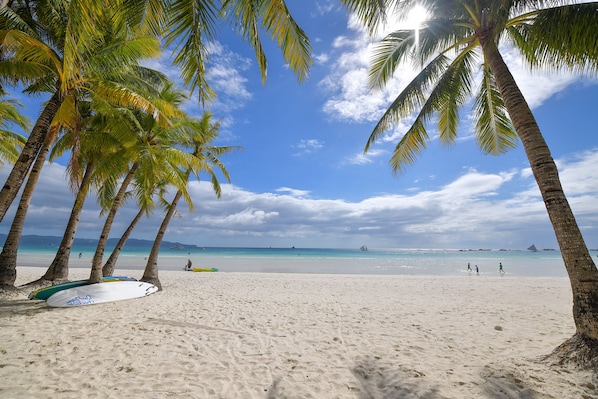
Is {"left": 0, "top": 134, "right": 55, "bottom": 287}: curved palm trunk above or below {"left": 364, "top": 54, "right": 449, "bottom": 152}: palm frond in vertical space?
below

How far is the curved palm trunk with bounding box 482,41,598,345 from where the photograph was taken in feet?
12.1

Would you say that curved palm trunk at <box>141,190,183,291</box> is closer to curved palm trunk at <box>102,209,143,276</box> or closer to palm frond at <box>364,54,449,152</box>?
curved palm trunk at <box>102,209,143,276</box>

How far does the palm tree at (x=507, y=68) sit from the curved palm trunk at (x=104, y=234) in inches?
333

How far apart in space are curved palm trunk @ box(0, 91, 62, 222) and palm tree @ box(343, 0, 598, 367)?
6897mm

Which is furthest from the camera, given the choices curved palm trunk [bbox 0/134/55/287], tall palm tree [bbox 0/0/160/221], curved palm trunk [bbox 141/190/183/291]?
curved palm trunk [bbox 141/190/183/291]

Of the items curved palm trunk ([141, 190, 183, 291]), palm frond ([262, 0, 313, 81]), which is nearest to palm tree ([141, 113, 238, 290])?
curved palm trunk ([141, 190, 183, 291])

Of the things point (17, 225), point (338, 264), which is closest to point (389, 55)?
point (17, 225)

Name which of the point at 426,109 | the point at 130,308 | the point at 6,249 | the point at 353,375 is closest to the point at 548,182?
the point at 426,109

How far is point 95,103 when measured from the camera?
8102 millimetres

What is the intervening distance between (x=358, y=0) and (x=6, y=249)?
1104 centimetres

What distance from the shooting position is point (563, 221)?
3844 mm


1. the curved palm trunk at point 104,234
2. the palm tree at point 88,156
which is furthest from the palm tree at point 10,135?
the curved palm trunk at point 104,234

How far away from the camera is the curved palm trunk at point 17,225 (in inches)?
312

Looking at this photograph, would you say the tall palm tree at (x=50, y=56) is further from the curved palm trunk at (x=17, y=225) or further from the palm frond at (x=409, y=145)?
the palm frond at (x=409, y=145)
